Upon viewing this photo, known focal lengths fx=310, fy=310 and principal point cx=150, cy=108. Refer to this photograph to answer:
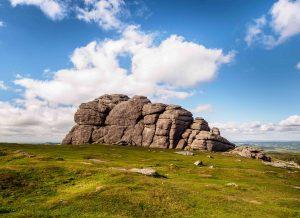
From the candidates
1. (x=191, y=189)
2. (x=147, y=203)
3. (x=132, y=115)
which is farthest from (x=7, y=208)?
(x=132, y=115)

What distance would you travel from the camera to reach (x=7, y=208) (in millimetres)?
34875

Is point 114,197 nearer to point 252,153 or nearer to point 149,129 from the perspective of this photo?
point 252,153

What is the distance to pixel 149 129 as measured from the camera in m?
189

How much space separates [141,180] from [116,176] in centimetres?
451

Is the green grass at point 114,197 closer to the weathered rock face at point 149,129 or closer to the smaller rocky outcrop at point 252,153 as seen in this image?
A: the smaller rocky outcrop at point 252,153

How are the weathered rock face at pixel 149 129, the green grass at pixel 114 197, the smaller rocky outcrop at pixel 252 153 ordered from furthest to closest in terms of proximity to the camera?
1. the weathered rock face at pixel 149 129
2. the smaller rocky outcrop at pixel 252 153
3. the green grass at pixel 114 197

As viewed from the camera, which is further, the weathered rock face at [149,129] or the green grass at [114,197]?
the weathered rock face at [149,129]

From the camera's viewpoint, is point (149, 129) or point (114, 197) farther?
point (149, 129)

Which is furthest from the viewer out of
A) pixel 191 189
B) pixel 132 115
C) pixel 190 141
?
pixel 132 115

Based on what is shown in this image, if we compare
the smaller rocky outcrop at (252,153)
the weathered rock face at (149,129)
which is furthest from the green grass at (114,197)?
the weathered rock face at (149,129)

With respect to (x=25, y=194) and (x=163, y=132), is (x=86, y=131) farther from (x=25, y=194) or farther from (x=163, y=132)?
(x=25, y=194)

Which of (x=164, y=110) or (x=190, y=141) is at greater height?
(x=164, y=110)

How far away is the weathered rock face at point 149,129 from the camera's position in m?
178

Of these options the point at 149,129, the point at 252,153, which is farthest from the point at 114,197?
the point at 149,129
